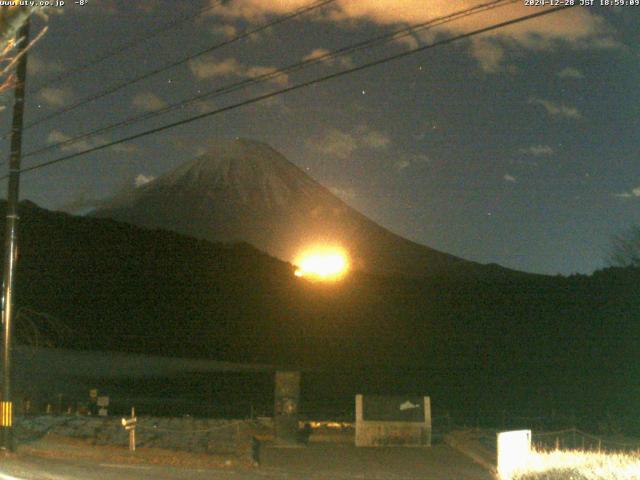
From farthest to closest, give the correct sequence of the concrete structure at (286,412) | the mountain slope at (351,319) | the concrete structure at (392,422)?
the mountain slope at (351,319), the concrete structure at (392,422), the concrete structure at (286,412)

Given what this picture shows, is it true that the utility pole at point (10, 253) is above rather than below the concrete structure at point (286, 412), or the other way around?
above

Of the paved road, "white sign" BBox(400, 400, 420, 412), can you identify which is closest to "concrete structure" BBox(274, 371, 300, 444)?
the paved road

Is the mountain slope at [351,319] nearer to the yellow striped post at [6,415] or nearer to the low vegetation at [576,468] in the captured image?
the low vegetation at [576,468]

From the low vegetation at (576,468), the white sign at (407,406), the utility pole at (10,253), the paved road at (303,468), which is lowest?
the paved road at (303,468)

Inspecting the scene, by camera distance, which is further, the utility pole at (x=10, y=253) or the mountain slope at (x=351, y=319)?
the mountain slope at (x=351, y=319)

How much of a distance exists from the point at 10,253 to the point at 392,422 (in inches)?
446

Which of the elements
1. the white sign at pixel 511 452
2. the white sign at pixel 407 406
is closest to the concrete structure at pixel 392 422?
the white sign at pixel 407 406

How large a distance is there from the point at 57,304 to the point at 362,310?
1223 inches

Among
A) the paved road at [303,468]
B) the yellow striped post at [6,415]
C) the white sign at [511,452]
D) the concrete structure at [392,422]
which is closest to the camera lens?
the white sign at [511,452]

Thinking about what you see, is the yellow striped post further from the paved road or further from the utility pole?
the paved road

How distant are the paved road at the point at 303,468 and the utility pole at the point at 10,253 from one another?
889 millimetres

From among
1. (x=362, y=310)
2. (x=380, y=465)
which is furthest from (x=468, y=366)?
(x=380, y=465)

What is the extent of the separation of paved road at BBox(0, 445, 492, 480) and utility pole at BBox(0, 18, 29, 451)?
89cm

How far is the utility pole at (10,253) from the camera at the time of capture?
17.9 m
